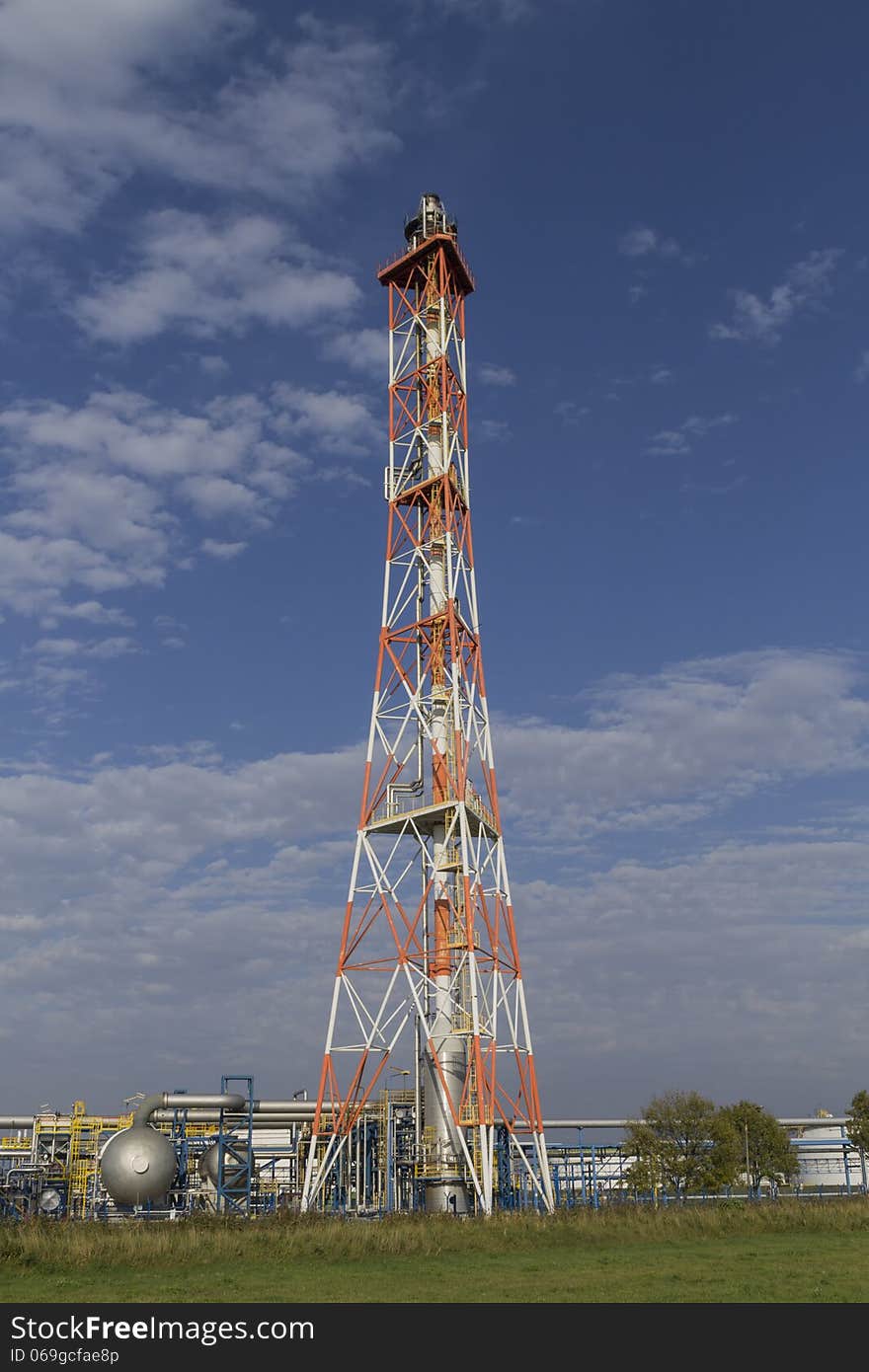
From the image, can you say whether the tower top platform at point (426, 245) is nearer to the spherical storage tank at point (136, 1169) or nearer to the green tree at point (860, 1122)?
the spherical storage tank at point (136, 1169)

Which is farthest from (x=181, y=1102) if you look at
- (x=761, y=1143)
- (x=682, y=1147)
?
(x=761, y=1143)

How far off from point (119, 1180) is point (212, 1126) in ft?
53.4

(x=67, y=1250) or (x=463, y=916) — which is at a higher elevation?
(x=463, y=916)

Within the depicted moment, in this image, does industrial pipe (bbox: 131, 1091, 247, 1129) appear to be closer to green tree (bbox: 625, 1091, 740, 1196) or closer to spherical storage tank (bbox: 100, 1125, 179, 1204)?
spherical storage tank (bbox: 100, 1125, 179, 1204)

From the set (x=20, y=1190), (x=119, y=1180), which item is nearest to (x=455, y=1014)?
(x=119, y=1180)

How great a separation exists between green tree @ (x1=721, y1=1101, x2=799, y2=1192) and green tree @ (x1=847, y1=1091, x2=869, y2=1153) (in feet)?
15.1

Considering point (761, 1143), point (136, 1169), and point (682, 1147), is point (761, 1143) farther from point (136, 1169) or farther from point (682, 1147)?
point (136, 1169)

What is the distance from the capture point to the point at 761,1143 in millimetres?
78750

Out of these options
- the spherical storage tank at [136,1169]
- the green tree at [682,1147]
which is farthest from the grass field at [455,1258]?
the green tree at [682,1147]

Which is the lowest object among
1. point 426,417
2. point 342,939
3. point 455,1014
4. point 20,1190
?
point 20,1190

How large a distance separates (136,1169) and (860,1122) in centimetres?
5229

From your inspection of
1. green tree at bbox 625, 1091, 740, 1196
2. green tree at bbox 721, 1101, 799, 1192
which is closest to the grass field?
green tree at bbox 625, 1091, 740, 1196

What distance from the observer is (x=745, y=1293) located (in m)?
20.1
